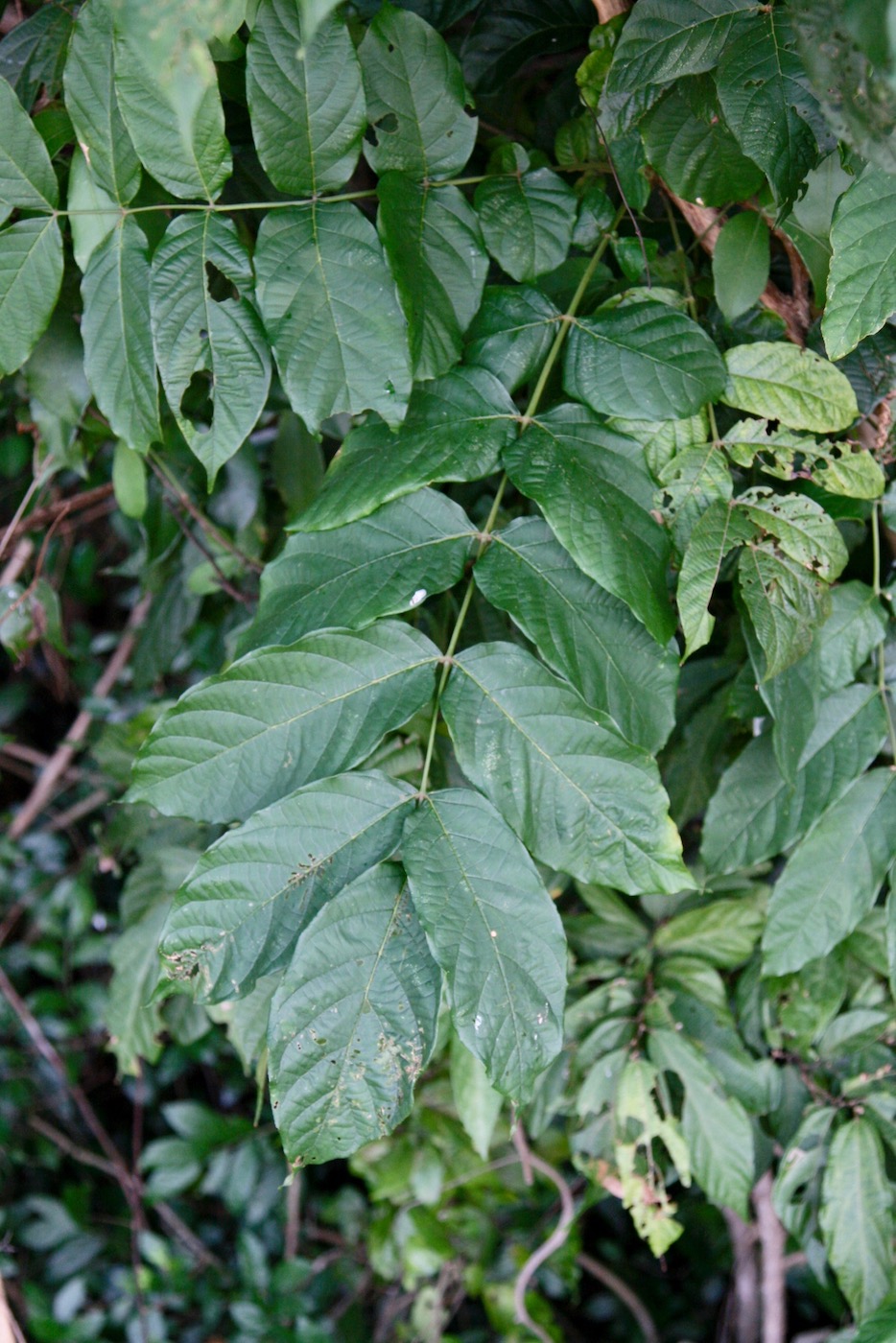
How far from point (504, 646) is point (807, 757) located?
33 centimetres

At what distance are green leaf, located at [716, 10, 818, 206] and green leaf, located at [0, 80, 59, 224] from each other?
0.55 m

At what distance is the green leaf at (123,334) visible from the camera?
84 cm

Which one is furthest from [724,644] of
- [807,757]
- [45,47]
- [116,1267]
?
[116,1267]

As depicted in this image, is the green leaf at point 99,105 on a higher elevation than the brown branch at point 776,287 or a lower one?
higher

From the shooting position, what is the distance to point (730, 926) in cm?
117

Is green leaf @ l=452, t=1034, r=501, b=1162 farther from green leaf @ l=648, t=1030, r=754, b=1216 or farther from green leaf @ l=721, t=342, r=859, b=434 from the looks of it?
green leaf @ l=721, t=342, r=859, b=434

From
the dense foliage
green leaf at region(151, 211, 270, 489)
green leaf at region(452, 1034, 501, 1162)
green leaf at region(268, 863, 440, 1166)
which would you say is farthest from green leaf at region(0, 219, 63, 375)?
green leaf at region(452, 1034, 501, 1162)

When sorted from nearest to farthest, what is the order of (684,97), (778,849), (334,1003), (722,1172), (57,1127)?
(334,1003)
(684,97)
(778,849)
(722,1172)
(57,1127)

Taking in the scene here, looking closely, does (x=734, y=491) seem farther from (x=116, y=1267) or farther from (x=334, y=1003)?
(x=116, y=1267)

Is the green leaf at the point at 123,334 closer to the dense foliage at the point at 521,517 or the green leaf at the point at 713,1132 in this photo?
the dense foliage at the point at 521,517

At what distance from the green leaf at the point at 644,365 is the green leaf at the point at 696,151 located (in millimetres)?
116

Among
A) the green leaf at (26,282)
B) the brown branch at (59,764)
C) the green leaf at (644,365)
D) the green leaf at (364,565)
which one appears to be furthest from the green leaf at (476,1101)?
the brown branch at (59,764)

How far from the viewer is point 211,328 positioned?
82cm

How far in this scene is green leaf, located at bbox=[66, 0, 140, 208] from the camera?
0.80 m
